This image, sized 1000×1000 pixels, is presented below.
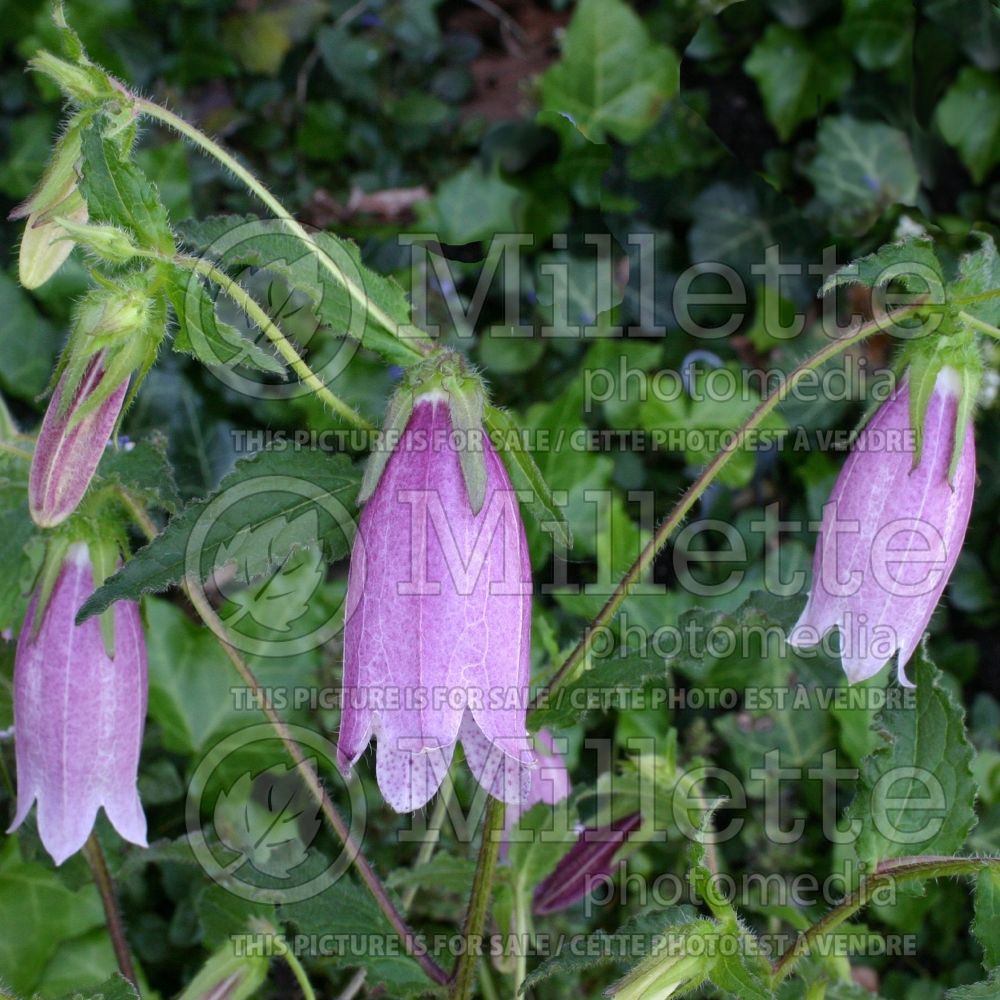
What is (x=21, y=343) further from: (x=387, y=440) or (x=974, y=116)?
(x=974, y=116)

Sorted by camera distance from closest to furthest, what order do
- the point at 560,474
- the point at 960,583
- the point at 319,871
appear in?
1. the point at 319,871
2. the point at 560,474
3. the point at 960,583

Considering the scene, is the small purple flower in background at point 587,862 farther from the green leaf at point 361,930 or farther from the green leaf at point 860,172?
the green leaf at point 860,172

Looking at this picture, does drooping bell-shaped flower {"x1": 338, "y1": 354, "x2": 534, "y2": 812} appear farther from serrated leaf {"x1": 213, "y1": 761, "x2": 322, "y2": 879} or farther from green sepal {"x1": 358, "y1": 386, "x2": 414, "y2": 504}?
serrated leaf {"x1": 213, "y1": 761, "x2": 322, "y2": 879}

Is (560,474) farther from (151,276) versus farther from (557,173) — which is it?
(151,276)

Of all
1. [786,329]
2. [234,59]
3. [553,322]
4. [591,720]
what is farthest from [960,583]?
[234,59]

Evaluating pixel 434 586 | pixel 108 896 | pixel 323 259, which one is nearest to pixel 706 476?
pixel 434 586

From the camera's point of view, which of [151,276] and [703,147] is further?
[703,147]

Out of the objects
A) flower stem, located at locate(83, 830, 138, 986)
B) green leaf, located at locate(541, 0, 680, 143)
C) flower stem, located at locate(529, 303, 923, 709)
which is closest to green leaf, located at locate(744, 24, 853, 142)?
green leaf, located at locate(541, 0, 680, 143)
